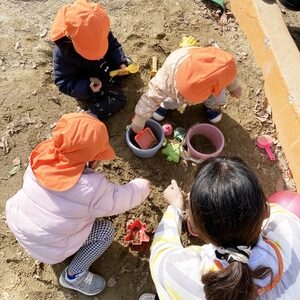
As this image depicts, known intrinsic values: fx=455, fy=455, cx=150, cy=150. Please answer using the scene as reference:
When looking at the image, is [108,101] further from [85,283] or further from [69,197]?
[85,283]

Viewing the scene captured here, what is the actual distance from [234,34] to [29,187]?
2046mm

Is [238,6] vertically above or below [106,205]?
above

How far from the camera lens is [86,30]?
2.48m

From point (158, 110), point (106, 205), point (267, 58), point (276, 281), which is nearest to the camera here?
point (276, 281)

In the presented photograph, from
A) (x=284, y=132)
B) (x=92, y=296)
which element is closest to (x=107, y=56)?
(x=284, y=132)

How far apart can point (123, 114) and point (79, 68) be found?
1.40 feet

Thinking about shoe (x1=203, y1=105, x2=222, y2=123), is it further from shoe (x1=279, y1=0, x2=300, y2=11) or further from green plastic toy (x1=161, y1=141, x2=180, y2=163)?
shoe (x1=279, y1=0, x2=300, y2=11)

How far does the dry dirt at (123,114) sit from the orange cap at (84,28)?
1.94ft

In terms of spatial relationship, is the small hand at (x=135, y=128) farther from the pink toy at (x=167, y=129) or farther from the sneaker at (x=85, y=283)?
the sneaker at (x=85, y=283)

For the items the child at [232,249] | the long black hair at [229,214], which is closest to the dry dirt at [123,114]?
the child at [232,249]

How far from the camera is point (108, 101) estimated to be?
9.69 feet

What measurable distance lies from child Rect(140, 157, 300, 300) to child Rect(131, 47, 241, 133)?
2.32 ft

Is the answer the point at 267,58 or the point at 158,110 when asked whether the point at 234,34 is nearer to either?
the point at 267,58

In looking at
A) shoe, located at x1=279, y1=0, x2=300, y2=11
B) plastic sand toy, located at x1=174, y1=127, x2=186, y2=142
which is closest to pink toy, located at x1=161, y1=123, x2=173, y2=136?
plastic sand toy, located at x1=174, y1=127, x2=186, y2=142
